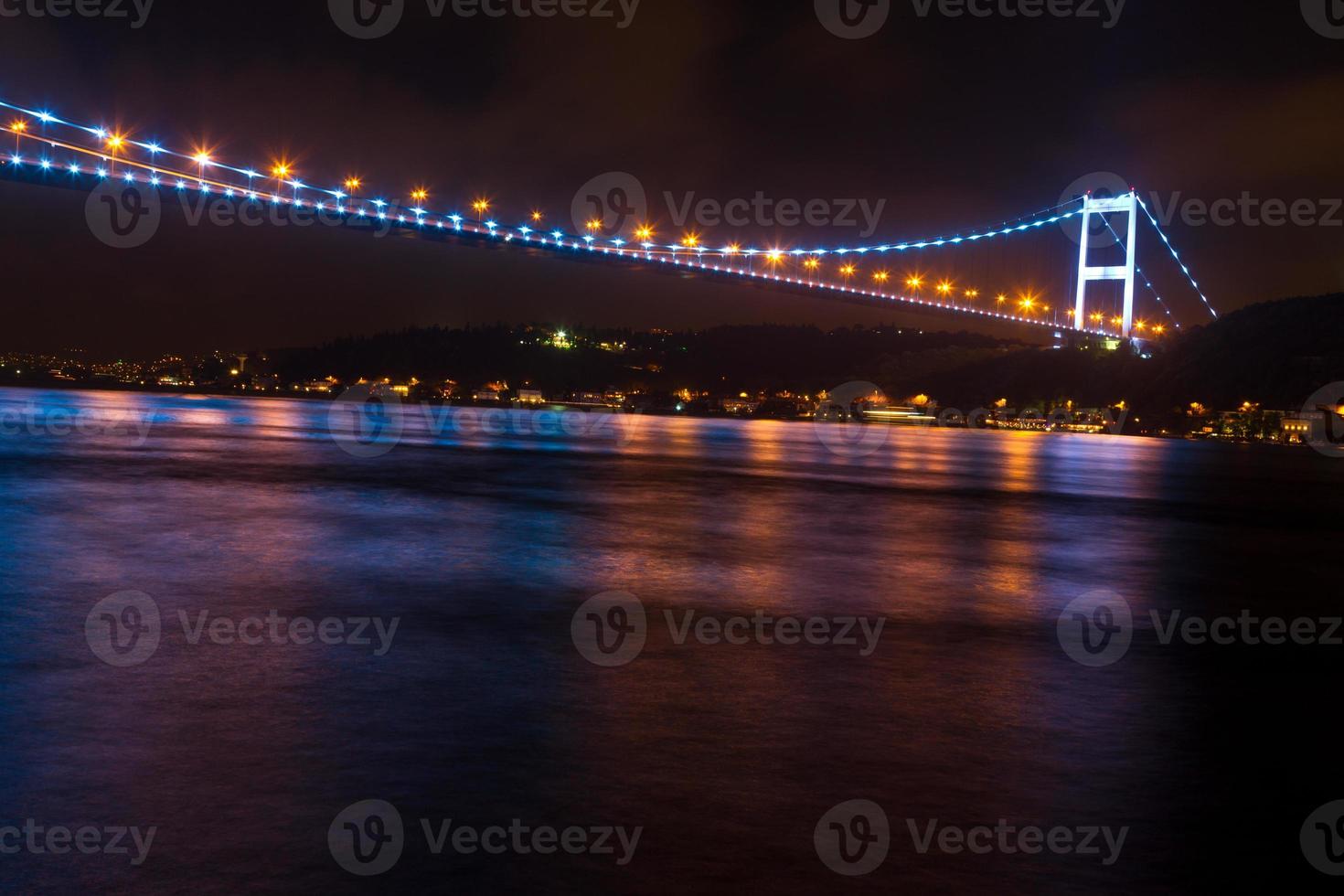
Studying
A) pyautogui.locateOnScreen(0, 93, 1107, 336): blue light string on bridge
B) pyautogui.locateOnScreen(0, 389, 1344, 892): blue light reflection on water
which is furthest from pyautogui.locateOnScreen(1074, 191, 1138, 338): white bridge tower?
pyautogui.locateOnScreen(0, 389, 1344, 892): blue light reflection on water

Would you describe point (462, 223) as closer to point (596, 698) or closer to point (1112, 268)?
point (1112, 268)

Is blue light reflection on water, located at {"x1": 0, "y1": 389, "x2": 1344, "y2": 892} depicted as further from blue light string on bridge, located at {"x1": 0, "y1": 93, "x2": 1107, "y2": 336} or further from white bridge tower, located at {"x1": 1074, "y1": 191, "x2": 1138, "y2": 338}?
white bridge tower, located at {"x1": 1074, "y1": 191, "x2": 1138, "y2": 338}

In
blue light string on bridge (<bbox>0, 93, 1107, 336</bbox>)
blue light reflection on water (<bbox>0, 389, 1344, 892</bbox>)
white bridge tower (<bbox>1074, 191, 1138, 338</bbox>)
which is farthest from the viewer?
white bridge tower (<bbox>1074, 191, 1138, 338</bbox>)

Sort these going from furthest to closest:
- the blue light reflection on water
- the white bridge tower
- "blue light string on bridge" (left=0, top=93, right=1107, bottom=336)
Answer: the white bridge tower → "blue light string on bridge" (left=0, top=93, right=1107, bottom=336) → the blue light reflection on water

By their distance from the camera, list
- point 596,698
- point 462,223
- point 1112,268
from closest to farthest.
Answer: point 596,698 → point 462,223 → point 1112,268

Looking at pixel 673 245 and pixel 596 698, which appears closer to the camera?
pixel 596 698

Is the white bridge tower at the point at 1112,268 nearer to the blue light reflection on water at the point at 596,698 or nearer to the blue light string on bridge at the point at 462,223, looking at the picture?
the blue light string on bridge at the point at 462,223

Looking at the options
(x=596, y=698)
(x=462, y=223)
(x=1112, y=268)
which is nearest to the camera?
(x=596, y=698)

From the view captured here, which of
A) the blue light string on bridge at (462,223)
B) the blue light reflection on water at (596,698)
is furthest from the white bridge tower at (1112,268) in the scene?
the blue light reflection on water at (596,698)

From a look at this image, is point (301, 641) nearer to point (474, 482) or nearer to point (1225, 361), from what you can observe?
point (474, 482)

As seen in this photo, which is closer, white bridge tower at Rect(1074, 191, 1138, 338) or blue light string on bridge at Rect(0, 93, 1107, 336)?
blue light string on bridge at Rect(0, 93, 1107, 336)

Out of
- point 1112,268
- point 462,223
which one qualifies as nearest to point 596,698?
point 462,223
